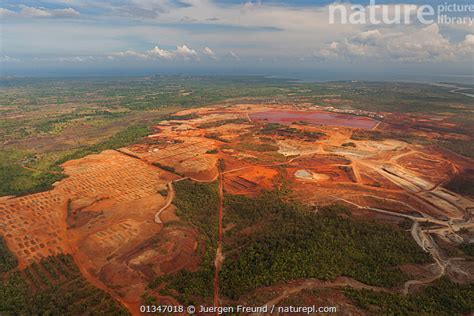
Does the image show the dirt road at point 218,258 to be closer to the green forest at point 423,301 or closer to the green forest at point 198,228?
the green forest at point 198,228

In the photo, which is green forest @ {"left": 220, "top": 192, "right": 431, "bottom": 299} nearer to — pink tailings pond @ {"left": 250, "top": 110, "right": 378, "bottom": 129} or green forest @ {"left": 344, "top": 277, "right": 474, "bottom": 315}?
green forest @ {"left": 344, "top": 277, "right": 474, "bottom": 315}

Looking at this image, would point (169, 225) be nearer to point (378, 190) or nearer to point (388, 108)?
point (378, 190)

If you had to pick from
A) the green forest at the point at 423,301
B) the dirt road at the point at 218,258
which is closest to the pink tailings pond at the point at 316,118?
the dirt road at the point at 218,258

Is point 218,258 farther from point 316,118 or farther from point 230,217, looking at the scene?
point 316,118

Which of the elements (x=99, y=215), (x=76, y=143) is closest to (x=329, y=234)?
(x=99, y=215)

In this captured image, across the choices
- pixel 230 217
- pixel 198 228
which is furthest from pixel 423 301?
pixel 198 228

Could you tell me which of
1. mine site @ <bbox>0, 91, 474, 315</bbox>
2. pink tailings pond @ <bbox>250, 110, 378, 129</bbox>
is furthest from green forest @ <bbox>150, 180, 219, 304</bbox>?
pink tailings pond @ <bbox>250, 110, 378, 129</bbox>
